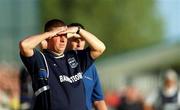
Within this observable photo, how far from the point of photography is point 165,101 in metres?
16.7

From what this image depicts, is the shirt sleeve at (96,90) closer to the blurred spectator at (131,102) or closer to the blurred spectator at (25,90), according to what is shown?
the blurred spectator at (25,90)

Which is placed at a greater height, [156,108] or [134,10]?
[156,108]

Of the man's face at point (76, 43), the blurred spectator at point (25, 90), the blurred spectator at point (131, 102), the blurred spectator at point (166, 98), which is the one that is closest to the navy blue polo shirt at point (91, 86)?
the man's face at point (76, 43)

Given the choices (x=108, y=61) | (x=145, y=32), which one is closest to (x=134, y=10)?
(x=145, y=32)

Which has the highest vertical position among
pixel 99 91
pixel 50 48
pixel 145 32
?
pixel 50 48

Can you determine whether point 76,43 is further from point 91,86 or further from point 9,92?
point 9,92

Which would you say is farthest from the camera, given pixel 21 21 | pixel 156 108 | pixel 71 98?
pixel 21 21

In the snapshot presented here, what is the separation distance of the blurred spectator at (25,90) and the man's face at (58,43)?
478 cm

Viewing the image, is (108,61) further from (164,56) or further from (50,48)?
(50,48)

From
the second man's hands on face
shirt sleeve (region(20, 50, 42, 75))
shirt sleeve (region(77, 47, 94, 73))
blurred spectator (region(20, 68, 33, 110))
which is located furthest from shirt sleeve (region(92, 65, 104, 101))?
blurred spectator (region(20, 68, 33, 110))

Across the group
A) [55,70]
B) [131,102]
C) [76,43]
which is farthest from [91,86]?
[131,102]

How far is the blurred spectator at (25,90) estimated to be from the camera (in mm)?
14289

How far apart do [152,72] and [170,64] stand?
31.8 inches

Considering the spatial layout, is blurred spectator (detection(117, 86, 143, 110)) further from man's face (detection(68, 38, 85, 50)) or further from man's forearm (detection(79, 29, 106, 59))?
man's forearm (detection(79, 29, 106, 59))
